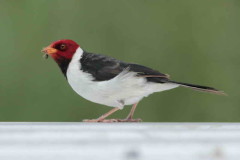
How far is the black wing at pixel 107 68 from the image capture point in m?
1.18

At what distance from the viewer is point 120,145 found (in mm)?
408

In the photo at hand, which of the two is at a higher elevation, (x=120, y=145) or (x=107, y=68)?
(x=120, y=145)

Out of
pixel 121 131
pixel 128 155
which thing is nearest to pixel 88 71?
pixel 121 131

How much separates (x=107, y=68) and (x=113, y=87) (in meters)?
0.06

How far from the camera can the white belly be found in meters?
1.13

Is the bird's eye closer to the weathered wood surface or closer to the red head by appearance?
the red head

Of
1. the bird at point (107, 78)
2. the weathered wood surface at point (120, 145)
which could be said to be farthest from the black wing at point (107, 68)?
the weathered wood surface at point (120, 145)

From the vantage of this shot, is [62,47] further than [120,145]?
Yes

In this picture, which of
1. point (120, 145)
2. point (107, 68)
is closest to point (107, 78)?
point (107, 68)

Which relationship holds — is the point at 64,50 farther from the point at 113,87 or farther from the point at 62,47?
the point at 113,87

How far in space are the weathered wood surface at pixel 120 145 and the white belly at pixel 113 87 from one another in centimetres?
64

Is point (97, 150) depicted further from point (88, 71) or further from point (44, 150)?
point (88, 71)

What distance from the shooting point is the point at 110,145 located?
41 cm

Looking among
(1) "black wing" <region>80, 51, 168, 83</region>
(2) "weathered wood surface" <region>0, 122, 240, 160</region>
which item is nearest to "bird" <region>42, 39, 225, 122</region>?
(1) "black wing" <region>80, 51, 168, 83</region>
